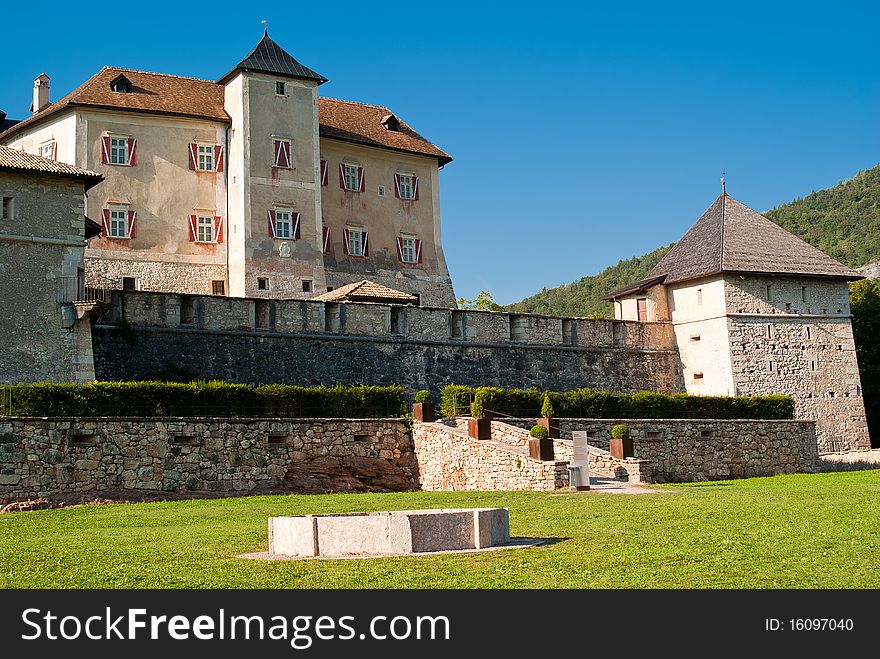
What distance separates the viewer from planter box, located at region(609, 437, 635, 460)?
82.8 feet

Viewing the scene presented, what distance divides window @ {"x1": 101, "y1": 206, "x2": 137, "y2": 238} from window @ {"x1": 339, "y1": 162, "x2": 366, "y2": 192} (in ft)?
30.3

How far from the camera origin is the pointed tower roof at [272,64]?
141 ft

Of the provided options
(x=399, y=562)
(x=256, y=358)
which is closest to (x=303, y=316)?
(x=256, y=358)

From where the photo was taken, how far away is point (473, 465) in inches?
970

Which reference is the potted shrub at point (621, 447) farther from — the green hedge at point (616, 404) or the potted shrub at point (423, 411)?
the potted shrub at point (423, 411)

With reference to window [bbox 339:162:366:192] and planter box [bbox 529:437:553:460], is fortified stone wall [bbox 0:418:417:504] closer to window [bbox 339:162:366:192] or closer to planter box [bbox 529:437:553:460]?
planter box [bbox 529:437:553:460]

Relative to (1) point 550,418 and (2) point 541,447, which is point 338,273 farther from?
(2) point 541,447

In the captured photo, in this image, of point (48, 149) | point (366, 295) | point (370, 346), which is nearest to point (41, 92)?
point (48, 149)

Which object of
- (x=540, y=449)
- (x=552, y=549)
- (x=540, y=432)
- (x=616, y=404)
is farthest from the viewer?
(x=616, y=404)

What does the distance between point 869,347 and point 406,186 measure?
20561 millimetres

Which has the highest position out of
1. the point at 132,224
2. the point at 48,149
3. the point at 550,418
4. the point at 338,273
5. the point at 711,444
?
the point at 48,149

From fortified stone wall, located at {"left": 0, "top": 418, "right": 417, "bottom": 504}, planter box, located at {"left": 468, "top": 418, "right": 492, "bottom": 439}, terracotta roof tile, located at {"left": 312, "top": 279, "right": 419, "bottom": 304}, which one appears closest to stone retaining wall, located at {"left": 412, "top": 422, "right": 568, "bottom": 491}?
planter box, located at {"left": 468, "top": 418, "right": 492, "bottom": 439}
